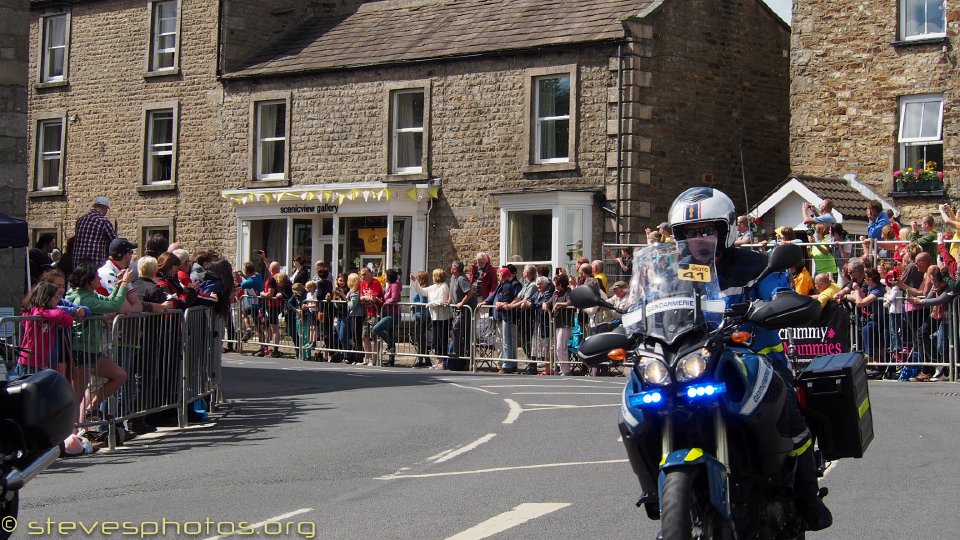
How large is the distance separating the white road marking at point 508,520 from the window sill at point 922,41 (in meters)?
21.6

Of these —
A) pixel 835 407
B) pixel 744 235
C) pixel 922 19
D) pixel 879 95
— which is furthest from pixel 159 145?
pixel 835 407

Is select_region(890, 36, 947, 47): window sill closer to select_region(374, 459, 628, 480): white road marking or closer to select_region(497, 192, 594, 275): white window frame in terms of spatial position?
select_region(497, 192, 594, 275): white window frame

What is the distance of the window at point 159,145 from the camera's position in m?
38.5

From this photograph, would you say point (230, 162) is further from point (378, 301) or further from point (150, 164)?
point (378, 301)

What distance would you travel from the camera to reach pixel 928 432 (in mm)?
13188

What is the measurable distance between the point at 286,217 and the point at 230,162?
101 inches

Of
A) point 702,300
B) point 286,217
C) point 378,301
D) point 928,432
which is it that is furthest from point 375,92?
point 702,300

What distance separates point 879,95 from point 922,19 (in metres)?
1.73

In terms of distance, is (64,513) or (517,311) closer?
(64,513)

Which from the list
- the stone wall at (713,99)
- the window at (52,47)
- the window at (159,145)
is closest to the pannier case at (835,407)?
the stone wall at (713,99)

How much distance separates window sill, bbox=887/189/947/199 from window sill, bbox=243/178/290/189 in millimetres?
15046

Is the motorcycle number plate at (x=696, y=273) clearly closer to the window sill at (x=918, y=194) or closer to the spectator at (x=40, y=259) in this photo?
the spectator at (x=40, y=259)

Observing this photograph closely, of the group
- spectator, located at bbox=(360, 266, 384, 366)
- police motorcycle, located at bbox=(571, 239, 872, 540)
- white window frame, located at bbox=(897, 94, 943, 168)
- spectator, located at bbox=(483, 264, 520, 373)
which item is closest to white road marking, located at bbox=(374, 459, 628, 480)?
police motorcycle, located at bbox=(571, 239, 872, 540)

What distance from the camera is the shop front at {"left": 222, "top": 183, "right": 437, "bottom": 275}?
33.2 m
